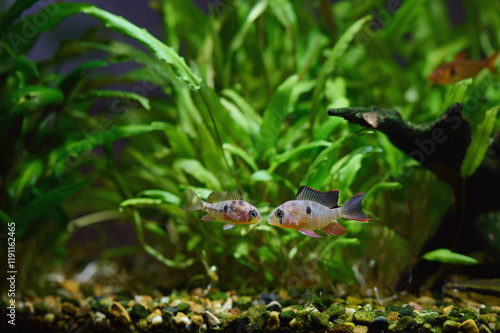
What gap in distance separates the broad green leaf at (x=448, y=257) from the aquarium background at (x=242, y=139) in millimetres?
12

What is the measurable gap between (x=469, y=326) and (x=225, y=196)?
1.15 metres

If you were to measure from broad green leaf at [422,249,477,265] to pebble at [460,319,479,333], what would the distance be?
48 centimetres

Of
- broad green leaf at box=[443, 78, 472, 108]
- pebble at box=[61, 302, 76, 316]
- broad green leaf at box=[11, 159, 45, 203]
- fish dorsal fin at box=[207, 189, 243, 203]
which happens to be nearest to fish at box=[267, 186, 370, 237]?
→ fish dorsal fin at box=[207, 189, 243, 203]

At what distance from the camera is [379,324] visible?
5.12ft

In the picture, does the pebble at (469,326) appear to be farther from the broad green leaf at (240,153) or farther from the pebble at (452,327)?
the broad green leaf at (240,153)

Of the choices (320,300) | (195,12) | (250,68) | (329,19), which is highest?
(195,12)

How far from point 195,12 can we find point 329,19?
1.22 metres

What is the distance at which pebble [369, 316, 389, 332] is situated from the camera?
156 centimetres

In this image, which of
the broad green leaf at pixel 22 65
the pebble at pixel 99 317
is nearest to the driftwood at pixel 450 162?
the pebble at pixel 99 317

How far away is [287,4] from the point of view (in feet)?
9.26

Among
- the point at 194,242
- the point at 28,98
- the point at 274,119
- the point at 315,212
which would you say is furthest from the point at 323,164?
the point at 28,98

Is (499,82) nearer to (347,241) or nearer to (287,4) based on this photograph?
(287,4)

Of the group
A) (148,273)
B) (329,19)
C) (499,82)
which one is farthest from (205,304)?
(499,82)

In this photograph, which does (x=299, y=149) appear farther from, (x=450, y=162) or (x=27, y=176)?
(x=27, y=176)
